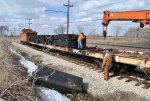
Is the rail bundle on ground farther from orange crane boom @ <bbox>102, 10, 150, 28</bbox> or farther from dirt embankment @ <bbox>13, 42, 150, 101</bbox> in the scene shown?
orange crane boom @ <bbox>102, 10, 150, 28</bbox>

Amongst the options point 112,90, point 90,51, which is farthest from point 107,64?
point 90,51

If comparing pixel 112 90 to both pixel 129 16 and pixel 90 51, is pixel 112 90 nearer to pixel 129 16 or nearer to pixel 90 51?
pixel 129 16

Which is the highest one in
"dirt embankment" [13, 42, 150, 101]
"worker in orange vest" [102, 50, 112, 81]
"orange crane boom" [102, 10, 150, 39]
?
"orange crane boom" [102, 10, 150, 39]

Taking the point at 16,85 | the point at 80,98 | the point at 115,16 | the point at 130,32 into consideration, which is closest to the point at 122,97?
the point at 80,98

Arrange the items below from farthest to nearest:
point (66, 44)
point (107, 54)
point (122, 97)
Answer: point (66, 44), point (107, 54), point (122, 97)

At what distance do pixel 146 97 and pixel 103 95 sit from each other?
153cm

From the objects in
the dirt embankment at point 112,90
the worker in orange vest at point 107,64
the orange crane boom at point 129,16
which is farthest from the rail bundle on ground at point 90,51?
the orange crane boom at point 129,16

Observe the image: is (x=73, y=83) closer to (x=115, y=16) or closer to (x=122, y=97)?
(x=122, y=97)

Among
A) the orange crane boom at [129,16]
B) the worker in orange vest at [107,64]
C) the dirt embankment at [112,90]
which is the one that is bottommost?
the dirt embankment at [112,90]

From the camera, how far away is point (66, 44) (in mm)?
23859

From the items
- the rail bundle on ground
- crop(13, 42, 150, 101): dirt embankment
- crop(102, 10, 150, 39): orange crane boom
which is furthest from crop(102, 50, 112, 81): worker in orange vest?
crop(102, 10, 150, 39): orange crane boom

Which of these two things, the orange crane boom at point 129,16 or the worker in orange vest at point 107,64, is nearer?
the worker in orange vest at point 107,64

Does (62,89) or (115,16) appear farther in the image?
(115,16)

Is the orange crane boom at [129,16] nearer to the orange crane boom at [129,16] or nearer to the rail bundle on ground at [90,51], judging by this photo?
the orange crane boom at [129,16]
